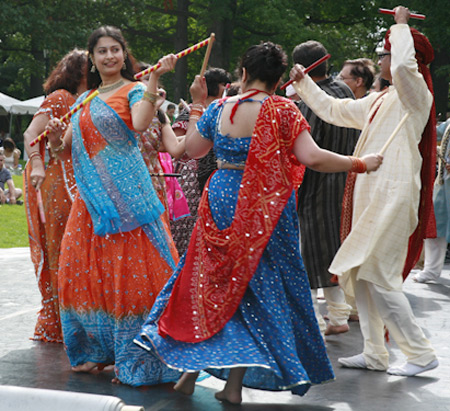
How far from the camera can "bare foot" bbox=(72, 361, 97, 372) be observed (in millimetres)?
4848

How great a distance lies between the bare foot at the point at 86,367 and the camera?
4.85 m

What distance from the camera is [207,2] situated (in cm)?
2658

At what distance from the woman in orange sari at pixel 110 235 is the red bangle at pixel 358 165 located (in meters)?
1.19

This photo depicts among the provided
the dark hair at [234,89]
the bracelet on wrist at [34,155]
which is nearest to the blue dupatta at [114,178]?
the bracelet on wrist at [34,155]

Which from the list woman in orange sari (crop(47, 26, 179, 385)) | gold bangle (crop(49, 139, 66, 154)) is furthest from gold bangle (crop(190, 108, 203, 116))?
gold bangle (crop(49, 139, 66, 154))

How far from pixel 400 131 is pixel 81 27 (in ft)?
89.7

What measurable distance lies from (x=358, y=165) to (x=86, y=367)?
1.94 metres

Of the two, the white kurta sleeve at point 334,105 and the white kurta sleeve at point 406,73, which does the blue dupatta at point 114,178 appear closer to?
the white kurta sleeve at point 334,105

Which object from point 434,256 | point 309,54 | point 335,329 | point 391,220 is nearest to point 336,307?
point 335,329

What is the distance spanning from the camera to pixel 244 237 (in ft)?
13.6

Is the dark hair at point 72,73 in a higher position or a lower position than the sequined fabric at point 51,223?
higher

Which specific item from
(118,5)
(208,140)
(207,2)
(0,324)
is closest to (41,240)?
(0,324)

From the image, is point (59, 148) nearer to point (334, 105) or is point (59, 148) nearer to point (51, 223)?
point (51, 223)

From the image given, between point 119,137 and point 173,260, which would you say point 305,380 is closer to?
point 173,260
